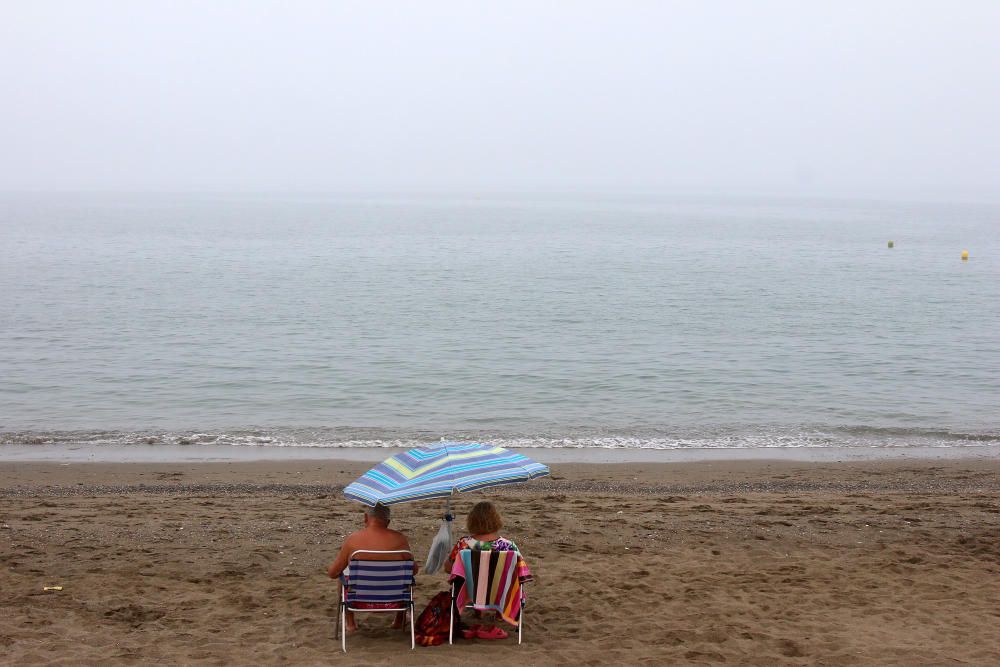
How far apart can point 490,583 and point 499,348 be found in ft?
66.9

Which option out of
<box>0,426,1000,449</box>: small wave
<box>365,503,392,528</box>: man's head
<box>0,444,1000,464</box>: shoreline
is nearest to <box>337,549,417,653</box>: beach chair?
<box>365,503,392,528</box>: man's head

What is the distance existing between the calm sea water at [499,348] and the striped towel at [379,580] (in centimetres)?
998

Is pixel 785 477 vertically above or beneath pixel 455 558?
beneath

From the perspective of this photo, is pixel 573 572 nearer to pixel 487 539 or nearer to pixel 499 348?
pixel 487 539

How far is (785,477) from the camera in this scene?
1355cm

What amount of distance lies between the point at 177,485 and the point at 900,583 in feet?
30.2

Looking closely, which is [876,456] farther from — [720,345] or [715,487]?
[720,345]

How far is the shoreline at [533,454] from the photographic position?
1516 centimetres

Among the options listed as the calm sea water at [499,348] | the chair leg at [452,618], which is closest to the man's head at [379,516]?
the chair leg at [452,618]

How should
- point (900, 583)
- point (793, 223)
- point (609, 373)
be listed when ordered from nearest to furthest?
point (900, 583)
point (609, 373)
point (793, 223)

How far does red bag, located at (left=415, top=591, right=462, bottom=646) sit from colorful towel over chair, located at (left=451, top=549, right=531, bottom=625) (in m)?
0.17

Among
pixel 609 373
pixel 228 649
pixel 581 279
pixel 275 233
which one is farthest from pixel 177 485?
pixel 275 233

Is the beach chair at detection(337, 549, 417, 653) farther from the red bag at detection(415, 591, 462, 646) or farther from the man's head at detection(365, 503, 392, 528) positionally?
the man's head at detection(365, 503, 392, 528)

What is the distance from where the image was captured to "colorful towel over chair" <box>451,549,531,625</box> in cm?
660
